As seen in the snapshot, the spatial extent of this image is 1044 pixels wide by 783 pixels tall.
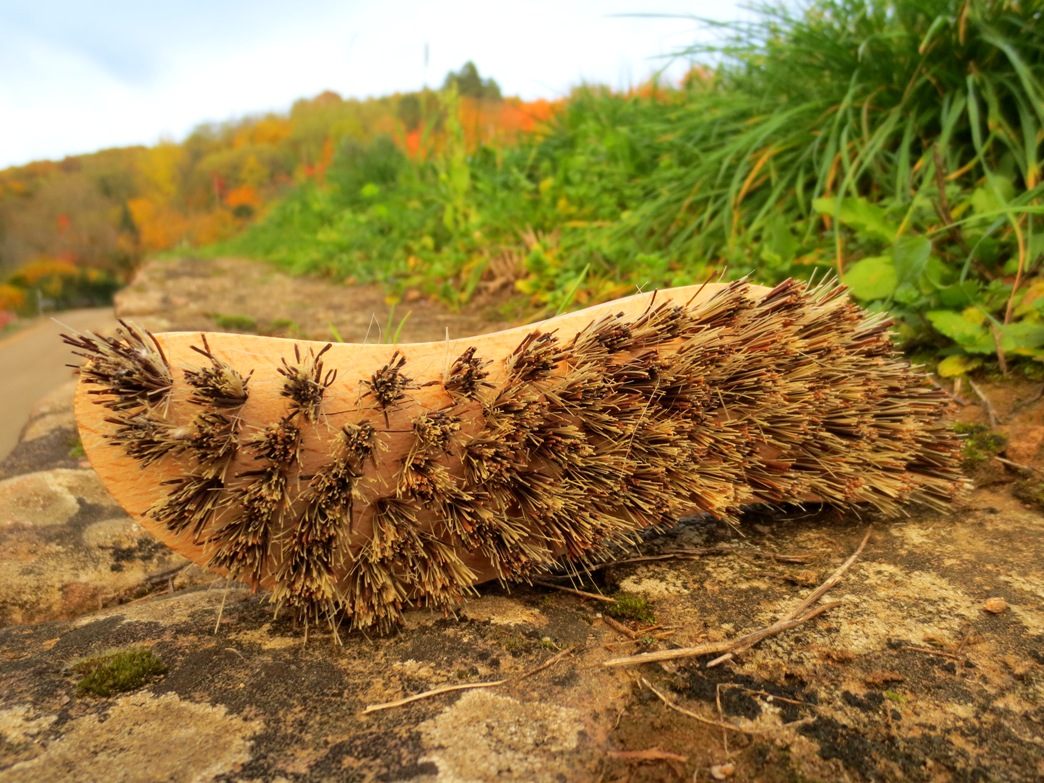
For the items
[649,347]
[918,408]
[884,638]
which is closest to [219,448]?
[649,347]

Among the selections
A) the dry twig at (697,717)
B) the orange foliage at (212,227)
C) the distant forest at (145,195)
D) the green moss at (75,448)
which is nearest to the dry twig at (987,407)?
the dry twig at (697,717)

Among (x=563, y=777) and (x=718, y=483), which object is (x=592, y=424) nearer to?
(x=718, y=483)

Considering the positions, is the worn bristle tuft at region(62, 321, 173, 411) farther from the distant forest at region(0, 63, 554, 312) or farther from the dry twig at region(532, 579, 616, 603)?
the distant forest at region(0, 63, 554, 312)

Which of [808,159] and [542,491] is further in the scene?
[808,159]

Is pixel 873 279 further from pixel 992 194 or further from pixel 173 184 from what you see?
pixel 173 184

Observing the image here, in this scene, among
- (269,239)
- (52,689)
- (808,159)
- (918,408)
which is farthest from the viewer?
(269,239)

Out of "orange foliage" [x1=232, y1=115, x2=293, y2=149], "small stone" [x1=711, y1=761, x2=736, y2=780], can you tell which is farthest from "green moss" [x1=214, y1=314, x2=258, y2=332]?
"orange foliage" [x1=232, y1=115, x2=293, y2=149]

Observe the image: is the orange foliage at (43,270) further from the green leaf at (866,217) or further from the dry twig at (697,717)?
the dry twig at (697,717)
